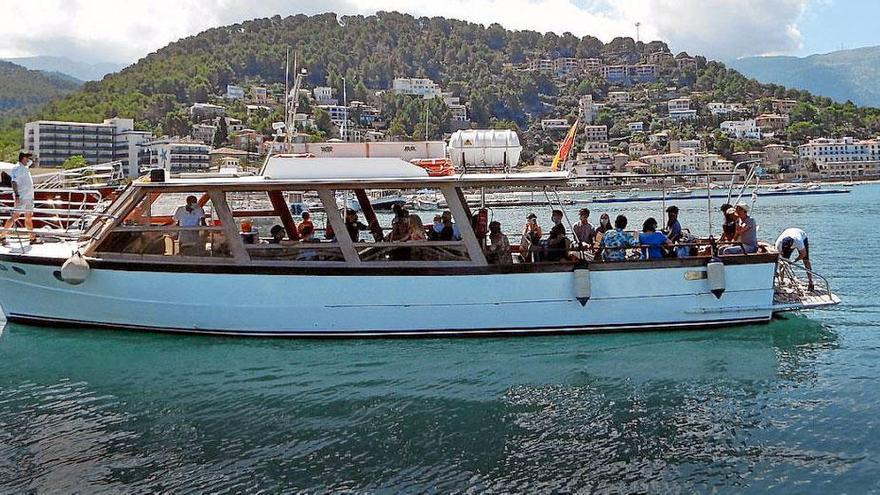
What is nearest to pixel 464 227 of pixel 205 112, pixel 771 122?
pixel 205 112

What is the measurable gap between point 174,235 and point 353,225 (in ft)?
7.42

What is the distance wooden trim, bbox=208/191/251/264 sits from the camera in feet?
34.6

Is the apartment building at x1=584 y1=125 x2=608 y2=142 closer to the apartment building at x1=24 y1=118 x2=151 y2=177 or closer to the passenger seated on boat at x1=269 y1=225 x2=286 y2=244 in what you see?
the apartment building at x1=24 y1=118 x2=151 y2=177

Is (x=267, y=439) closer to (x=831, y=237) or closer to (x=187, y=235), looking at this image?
(x=187, y=235)

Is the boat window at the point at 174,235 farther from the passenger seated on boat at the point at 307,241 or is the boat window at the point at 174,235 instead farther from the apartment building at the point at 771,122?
the apartment building at the point at 771,122

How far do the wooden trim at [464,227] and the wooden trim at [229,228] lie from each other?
8.58 feet

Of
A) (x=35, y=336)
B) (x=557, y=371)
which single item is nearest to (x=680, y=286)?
(x=557, y=371)

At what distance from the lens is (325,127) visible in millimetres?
161000

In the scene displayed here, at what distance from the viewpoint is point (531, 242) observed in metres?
11.2

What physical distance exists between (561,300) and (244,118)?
156093mm

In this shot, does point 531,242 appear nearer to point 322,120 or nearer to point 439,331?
point 439,331

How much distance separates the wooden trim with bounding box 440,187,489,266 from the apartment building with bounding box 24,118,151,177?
4814 inches

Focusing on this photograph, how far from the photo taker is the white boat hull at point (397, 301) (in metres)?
10.6

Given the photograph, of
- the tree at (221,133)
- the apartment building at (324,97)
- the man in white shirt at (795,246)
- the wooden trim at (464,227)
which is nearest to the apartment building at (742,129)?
the apartment building at (324,97)
